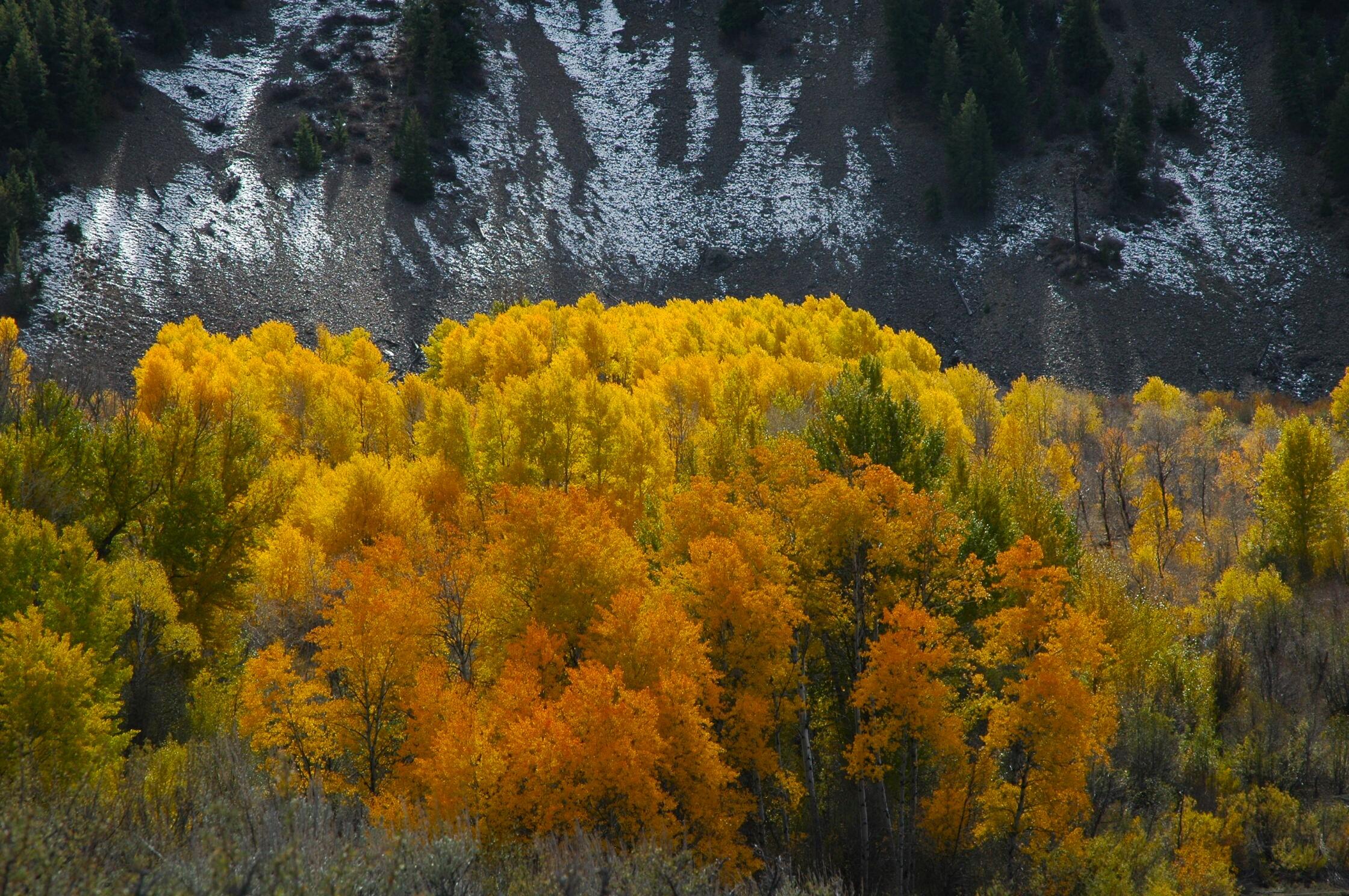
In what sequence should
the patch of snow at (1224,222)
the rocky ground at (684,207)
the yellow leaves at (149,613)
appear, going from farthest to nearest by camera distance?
the patch of snow at (1224,222) → the rocky ground at (684,207) → the yellow leaves at (149,613)

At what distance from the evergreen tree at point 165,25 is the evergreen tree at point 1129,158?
10718cm

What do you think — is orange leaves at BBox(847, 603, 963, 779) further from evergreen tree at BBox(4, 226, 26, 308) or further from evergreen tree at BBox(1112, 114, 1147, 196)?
evergreen tree at BBox(1112, 114, 1147, 196)

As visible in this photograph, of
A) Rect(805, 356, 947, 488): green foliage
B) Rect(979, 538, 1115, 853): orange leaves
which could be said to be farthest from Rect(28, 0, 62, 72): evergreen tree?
Rect(979, 538, 1115, 853): orange leaves

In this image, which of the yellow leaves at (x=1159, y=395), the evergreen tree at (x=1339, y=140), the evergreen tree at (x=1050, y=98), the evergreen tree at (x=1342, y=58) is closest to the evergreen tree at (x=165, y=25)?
the evergreen tree at (x=1050, y=98)

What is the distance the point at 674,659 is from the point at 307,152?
9380cm

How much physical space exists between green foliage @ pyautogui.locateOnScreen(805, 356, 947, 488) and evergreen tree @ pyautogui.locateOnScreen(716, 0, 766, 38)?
115 m

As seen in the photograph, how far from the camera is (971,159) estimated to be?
4348 inches

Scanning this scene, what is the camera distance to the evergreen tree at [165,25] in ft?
361

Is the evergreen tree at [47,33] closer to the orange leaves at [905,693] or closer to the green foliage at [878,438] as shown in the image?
the green foliage at [878,438]

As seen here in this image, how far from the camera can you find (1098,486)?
212 ft

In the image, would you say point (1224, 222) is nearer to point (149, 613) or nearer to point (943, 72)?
point (943, 72)

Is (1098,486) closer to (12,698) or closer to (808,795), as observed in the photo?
(808,795)

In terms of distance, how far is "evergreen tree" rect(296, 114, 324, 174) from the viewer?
103 m

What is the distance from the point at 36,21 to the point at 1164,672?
117 meters
